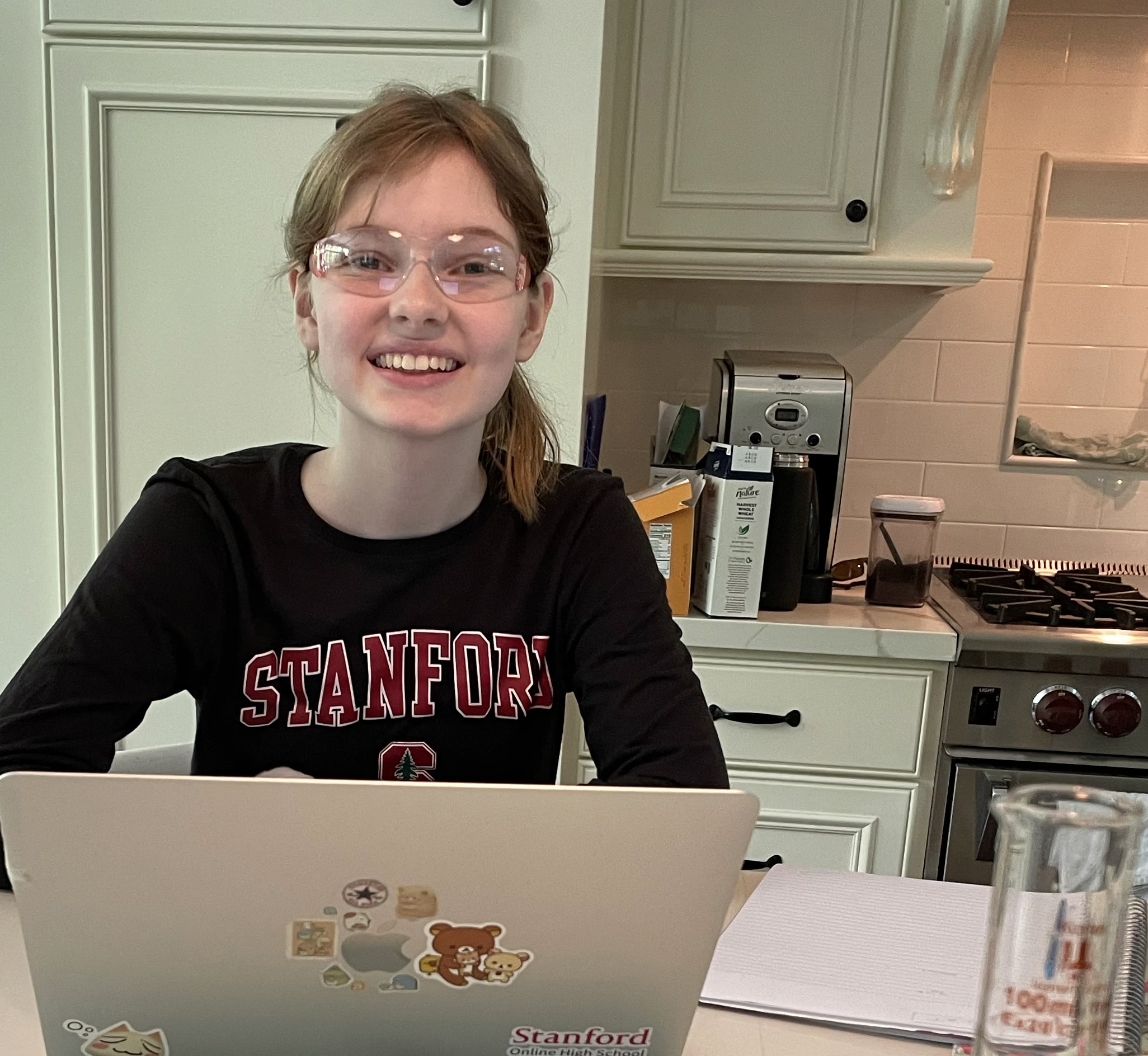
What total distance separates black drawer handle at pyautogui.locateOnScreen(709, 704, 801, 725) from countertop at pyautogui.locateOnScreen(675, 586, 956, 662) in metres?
0.10

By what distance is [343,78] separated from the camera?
1.62 m

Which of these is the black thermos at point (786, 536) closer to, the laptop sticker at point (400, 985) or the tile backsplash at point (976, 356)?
the tile backsplash at point (976, 356)

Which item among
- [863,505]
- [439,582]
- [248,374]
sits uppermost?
[248,374]

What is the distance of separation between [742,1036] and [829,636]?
3.64ft

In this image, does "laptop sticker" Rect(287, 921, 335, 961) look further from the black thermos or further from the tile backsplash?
the tile backsplash

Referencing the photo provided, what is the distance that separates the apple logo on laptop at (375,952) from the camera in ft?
1.80

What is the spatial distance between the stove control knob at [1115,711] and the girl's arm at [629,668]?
957 millimetres

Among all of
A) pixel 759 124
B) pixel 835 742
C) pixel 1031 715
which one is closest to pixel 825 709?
pixel 835 742

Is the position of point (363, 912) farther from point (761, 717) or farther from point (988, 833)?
point (988, 833)

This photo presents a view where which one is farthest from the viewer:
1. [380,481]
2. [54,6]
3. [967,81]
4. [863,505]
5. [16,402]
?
[863,505]

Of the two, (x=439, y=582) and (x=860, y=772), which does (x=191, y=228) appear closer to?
(x=439, y=582)

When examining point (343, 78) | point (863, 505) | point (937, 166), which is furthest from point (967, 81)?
point (343, 78)

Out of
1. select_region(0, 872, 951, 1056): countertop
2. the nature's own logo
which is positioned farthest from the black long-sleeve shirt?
the nature's own logo

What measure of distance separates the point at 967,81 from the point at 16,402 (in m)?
1.54
